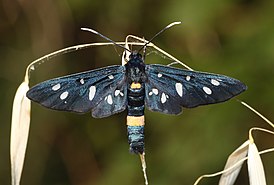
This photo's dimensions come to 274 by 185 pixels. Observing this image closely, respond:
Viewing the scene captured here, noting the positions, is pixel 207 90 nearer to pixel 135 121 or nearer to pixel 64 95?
pixel 135 121

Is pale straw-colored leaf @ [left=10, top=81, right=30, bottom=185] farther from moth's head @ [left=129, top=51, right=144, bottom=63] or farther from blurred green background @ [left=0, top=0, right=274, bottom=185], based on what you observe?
blurred green background @ [left=0, top=0, right=274, bottom=185]

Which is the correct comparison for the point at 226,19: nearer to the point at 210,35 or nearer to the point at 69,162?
the point at 210,35

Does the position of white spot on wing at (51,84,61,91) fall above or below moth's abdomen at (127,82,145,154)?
above

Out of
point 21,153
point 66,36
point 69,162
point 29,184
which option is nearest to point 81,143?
point 69,162

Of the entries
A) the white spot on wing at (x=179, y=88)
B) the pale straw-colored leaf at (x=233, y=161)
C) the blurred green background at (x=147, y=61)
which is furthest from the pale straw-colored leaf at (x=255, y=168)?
the blurred green background at (x=147, y=61)

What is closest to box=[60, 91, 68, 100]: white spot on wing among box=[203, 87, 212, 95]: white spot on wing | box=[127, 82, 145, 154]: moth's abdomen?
box=[127, 82, 145, 154]: moth's abdomen

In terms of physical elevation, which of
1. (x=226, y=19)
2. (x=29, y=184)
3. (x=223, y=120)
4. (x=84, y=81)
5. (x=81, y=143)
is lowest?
(x=29, y=184)
